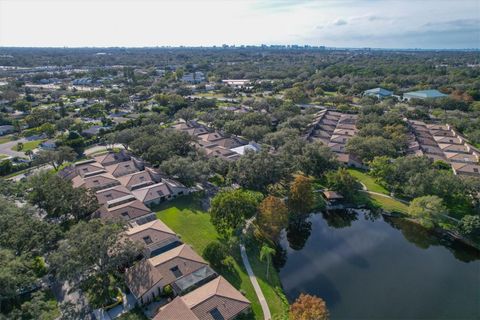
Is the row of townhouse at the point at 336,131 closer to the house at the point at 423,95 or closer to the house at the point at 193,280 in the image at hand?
the house at the point at 423,95

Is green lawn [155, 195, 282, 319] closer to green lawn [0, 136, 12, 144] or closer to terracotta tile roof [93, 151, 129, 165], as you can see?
terracotta tile roof [93, 151, 129, 165]

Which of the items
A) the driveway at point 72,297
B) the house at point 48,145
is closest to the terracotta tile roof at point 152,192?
the driveway at point 72,297

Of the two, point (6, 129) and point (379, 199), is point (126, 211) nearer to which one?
point (379, 199)

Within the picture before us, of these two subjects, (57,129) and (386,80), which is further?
(386,80)

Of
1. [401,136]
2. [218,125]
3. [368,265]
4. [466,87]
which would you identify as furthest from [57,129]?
[466,87]

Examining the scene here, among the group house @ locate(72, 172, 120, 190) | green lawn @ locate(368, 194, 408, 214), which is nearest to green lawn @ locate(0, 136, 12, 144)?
house @ locate(72, 172, 120, 190)

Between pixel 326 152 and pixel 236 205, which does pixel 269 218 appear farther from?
pixel 326 152

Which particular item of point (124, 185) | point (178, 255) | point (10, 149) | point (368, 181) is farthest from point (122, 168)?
point (368, 181)
